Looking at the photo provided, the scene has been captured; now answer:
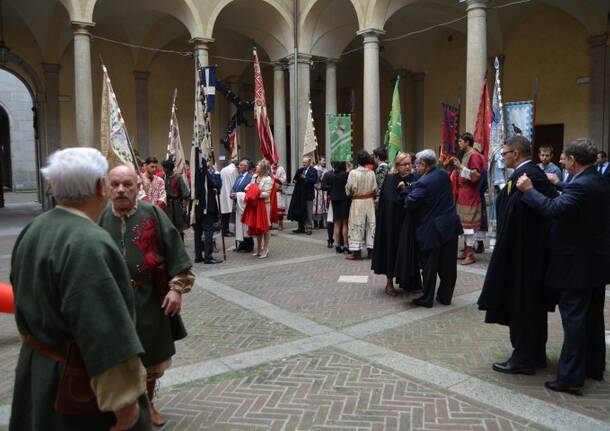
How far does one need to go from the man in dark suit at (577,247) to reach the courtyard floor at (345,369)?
12.2 inches

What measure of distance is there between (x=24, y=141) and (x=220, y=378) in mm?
30701

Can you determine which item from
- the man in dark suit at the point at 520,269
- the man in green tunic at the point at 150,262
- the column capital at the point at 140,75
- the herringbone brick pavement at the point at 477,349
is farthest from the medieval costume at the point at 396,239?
the column capital at the point at 140,75

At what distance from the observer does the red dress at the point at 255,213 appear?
30.9ft

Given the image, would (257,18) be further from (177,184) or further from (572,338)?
(572,338)

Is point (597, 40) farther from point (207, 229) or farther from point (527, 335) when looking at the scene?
point (527, 335)

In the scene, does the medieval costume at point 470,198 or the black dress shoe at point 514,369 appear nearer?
the black dress shoe at point 514,369

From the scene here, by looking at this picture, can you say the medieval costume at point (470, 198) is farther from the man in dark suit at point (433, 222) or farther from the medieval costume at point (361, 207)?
the man in dark suit at point (433, 222)

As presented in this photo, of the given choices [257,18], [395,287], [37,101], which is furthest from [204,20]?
[395,287]

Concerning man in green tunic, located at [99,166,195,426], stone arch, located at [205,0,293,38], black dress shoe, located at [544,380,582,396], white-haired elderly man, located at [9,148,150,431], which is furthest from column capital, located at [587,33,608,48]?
white-haired elderly man, located at [9,148,150,431]

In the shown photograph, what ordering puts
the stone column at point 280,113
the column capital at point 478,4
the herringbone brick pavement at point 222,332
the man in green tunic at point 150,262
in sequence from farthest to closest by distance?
the stone column at point 280,113
the column capital at point 478,4
the herringbone brick pavement at point 222,332
the man in green tunic at point 150,262

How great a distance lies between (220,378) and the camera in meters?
4.18

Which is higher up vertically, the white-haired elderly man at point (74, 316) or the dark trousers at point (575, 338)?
the white-haired elderly man at point (74, 316)

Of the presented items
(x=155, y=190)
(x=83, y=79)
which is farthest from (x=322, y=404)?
(x=83, y=79)

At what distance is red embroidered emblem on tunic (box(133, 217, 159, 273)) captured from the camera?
9.71 ft
